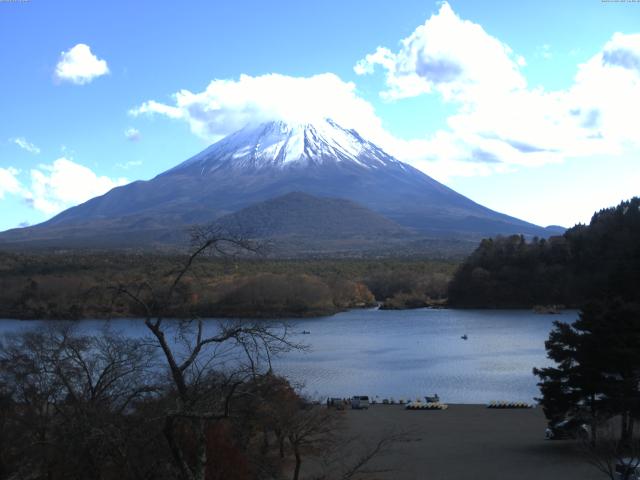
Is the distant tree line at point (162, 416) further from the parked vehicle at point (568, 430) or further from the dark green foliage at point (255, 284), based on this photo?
the dark green foliage at point (255, 284)

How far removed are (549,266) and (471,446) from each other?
99.9 ft

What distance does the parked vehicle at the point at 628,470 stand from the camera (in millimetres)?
6889

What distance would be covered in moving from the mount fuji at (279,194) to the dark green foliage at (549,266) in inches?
1747

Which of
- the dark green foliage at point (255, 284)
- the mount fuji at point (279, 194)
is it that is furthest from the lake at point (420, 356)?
the mount fuji at point (279, 194)

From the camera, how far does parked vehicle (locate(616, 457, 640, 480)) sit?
22.6 ft

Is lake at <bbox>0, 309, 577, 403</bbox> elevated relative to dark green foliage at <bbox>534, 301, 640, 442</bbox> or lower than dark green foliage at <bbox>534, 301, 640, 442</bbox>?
lower

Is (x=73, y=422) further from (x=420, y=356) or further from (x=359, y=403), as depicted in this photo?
(x=420, y=356)

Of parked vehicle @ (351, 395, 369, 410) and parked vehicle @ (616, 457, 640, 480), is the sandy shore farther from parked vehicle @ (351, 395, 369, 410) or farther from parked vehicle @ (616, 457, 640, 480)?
parked vehicle @ (616, 457, 640, 480)

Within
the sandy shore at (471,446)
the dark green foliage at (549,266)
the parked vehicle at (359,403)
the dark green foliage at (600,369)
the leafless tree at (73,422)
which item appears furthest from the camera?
the dark green foliage at (549,266)

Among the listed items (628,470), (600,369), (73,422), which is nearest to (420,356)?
(600,369)

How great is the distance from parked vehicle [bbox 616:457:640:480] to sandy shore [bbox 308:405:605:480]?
46.1 inches

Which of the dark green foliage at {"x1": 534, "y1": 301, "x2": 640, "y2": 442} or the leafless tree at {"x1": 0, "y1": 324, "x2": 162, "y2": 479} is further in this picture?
the dark green foliage at {"x1": 534, "y1": 301, "x2": 640, "y2": 442}

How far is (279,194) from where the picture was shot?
340 ft

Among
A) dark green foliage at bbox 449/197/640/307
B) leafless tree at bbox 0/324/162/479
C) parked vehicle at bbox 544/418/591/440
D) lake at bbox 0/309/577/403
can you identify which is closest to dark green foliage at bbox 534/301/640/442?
parked vehicle at bbox 544/418/591/440
